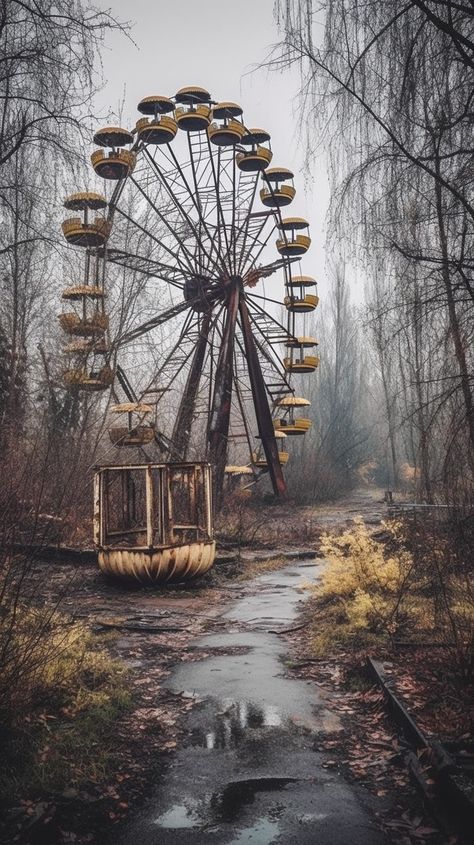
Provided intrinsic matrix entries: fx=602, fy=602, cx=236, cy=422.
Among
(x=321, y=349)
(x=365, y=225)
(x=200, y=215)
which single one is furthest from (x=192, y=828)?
(x=321, y=349)

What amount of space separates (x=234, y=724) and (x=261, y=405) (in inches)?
678

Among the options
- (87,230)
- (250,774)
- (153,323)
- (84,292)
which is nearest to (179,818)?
(250,774)

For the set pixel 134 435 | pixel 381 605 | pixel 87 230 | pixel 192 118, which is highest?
pixel 192 118

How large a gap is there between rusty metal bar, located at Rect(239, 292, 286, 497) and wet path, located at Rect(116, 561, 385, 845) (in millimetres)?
15014

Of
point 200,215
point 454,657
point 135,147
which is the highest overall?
point 135,147

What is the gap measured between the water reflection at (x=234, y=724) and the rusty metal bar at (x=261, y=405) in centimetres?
1632

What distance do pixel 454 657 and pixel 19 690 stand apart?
3.41 m

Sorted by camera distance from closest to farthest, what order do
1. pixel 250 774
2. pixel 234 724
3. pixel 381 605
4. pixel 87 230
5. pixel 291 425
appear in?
pixel 250 774 → pixel 234 724 → pixel 381 605 → pixel 87 230 → pixel 291 425

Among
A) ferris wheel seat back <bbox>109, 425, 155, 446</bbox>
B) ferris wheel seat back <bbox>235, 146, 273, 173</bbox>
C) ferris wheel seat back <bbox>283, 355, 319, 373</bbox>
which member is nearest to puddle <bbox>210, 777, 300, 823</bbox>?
ferris wheel seat back <bbox>109, 425, 155, 446</bbox>

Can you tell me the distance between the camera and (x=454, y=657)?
4.98 meters

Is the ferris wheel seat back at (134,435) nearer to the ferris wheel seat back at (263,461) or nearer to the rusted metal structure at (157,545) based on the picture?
the rusted metal structure at (157,545)

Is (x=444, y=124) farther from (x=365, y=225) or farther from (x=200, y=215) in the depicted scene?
(x=200, y=215)

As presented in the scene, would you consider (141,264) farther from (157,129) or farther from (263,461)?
(263,461)

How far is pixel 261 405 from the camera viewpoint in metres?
21.8
